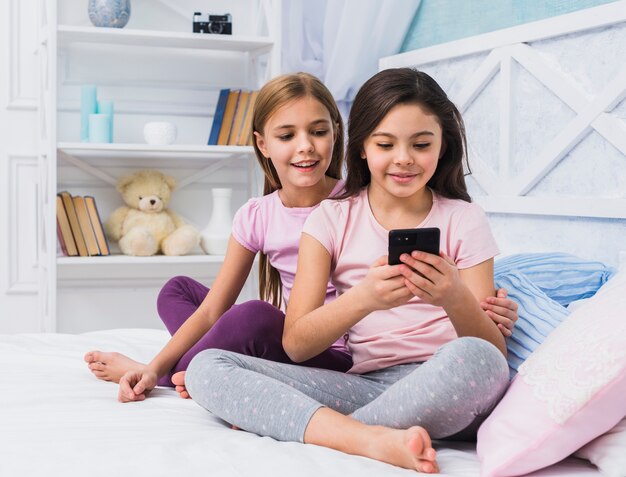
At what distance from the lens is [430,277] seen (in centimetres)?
113

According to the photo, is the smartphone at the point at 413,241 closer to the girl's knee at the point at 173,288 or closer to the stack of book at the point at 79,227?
the girl's knee at the point at 173,288

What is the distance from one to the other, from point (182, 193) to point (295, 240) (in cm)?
152

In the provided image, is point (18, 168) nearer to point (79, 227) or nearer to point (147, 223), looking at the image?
point (79, 227)

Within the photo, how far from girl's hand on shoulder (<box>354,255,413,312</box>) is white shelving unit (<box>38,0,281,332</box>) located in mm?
1628

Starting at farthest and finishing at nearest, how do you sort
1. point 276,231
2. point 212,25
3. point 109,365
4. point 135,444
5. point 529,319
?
point 212,25 < point 276,231 < point 109,365 < point 529,319 < point 135,444

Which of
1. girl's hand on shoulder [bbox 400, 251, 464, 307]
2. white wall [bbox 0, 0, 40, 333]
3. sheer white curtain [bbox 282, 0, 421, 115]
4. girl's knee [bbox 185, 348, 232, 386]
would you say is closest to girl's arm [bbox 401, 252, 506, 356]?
girl's hand on shoulder [bbox 400, 251, 464, 307]

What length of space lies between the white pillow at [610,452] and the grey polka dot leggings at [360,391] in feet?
0.44

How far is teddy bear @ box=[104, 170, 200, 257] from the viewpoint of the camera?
2766mm

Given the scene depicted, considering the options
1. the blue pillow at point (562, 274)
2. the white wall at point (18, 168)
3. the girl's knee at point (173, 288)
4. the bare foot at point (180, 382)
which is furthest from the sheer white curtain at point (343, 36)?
the bare foot at point (180, 382)

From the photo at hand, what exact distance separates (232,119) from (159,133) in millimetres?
259

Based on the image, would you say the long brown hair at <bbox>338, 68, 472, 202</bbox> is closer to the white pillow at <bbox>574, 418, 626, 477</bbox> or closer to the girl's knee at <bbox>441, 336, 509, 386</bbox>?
the girl's knee at <bbox>441, 336, 509, 386</bbox>

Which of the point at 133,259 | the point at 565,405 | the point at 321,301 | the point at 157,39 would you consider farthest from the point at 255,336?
the point at 157,39

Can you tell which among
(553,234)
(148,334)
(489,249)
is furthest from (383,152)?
(148,334)

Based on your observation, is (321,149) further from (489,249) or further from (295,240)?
(489,249)
